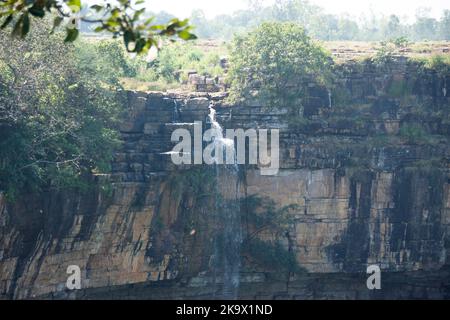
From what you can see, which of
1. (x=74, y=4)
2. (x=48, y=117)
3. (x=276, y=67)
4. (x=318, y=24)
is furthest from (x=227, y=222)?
(x=318, y=24)

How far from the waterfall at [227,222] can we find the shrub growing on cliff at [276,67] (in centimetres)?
138

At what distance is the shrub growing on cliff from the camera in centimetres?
2681

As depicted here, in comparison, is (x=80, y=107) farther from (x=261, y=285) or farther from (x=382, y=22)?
(x=382, y=22)

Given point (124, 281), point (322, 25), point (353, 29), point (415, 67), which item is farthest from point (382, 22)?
point (124, 281)

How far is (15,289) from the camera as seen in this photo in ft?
73.3

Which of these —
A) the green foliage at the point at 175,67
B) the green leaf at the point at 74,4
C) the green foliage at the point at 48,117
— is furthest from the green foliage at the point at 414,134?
the green leaf at the point at 74,4

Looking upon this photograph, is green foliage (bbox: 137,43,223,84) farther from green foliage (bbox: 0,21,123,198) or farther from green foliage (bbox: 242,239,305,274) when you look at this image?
green foliage (bbox: 242,239,305,274)

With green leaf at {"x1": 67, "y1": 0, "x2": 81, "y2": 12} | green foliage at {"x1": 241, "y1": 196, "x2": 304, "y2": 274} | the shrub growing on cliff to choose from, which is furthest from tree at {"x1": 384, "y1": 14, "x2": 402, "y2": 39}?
green leaf at {"x1": 67, "y1": 0, "x2": 81, "y2": 12}

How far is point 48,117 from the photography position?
74.9 ft

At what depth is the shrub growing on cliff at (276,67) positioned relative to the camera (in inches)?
1056

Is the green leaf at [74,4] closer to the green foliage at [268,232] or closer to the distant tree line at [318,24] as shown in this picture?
the green foliage at [268,232]

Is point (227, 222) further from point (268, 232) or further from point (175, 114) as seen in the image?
point (175, 114)

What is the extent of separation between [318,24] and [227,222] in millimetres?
36559

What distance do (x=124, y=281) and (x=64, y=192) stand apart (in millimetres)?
3125
